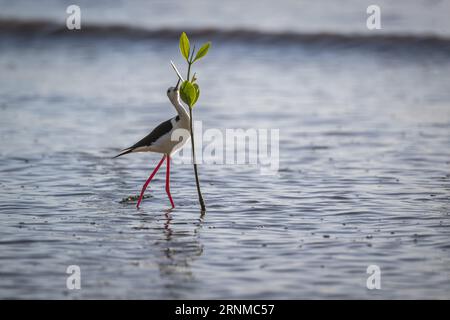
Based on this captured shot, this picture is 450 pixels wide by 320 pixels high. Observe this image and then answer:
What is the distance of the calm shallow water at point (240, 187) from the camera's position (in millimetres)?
6523

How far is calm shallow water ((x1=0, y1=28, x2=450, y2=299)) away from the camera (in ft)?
21.4

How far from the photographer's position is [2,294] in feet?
20.0

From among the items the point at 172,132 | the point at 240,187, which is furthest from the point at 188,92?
the point at 240,187

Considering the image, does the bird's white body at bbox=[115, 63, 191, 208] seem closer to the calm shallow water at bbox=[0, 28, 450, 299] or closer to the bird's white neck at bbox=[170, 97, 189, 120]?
the bird's white neck at bbox=[170, 97, 189, 120]

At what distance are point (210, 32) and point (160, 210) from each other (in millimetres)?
14089

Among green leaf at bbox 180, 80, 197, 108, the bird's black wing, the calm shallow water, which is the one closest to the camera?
the calm shallow water

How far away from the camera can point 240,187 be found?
9.60 metres

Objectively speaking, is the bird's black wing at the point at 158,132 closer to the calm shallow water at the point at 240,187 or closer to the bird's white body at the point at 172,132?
the bird's white body at the point at 172,132

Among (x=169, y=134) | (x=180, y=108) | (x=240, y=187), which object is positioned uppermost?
(x=180, y=108)

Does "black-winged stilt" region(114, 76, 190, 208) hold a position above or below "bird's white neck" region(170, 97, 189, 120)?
below

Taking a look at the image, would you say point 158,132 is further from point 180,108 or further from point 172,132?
point 180,108

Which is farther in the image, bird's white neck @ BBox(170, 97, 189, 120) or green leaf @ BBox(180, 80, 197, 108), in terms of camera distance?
bird's white neck @ BBox(170, 97, 189, 120)

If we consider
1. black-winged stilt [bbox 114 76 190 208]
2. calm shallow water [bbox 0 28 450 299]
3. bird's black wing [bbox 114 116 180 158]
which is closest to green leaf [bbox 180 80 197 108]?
black-winged stilt [bbox 114 76 190 208]

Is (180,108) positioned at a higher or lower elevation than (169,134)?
higher
